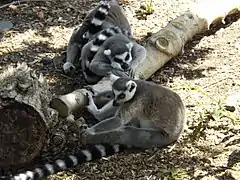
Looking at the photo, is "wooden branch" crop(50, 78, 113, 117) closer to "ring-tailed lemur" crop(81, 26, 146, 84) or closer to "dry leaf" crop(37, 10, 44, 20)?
"ring-tailed lemur" crop(81, 26, 146, 84)

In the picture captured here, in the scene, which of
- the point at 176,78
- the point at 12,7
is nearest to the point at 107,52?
the point at 176,78

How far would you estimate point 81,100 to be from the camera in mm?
5520

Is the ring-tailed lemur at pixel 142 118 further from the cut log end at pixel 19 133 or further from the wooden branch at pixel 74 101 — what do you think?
the cut log end at pixel 19 133

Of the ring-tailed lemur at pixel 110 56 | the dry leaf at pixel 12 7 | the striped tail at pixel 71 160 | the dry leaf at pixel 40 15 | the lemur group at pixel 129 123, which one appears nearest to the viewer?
the striped tail at pixel 71 160

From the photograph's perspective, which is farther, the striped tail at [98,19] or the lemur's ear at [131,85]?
the striped tail at [98,19]

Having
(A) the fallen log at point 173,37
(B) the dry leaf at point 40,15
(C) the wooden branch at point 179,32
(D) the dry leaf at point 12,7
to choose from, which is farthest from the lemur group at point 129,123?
(D) the dry leaf at point 12,7

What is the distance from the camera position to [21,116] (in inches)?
190

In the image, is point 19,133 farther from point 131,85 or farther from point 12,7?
point 12,7

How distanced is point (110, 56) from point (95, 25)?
0.57m

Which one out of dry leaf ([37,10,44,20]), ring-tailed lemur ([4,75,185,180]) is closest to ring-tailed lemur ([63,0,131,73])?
dry leaf ([37,10,44,20])

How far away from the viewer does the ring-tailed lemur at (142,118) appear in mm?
5234

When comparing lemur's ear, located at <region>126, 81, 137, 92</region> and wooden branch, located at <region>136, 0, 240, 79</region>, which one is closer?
lemur's ear, located at <region>126, 81, 137, 92</region>

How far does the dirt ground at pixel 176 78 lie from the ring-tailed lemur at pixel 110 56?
0.24m

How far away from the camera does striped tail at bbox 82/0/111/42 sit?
6.40 m
